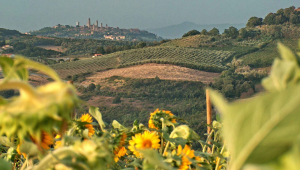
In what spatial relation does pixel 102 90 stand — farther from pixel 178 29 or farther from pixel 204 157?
pixel 178 29

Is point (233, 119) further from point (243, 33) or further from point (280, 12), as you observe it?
point (280, 12)

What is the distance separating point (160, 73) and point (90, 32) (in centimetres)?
2236

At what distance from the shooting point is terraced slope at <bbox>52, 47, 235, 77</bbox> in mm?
13461

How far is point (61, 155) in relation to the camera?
21 centimetres

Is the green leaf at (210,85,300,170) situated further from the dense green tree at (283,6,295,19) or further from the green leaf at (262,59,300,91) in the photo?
the dense green tree at (283,6,295,19)

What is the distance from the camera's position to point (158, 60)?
13.6 meters

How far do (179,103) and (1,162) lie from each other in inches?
358

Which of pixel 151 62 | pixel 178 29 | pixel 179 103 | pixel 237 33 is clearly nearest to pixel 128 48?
pixel 151 62

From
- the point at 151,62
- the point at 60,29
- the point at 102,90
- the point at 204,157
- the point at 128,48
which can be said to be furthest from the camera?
the point at 60,29

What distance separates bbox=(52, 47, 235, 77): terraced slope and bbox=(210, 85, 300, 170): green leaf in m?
12.9

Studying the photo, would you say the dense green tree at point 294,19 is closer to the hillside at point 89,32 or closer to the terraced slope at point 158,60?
the terraced slope at point 158,60

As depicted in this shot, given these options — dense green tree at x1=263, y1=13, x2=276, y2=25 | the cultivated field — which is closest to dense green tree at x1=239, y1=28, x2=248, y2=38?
dense green tree at x1=263, y1=13, x2=276, y2=25

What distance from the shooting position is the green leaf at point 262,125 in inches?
5.2

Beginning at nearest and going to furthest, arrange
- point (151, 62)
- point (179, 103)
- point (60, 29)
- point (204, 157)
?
point (204, 157)
point (179, 103)
point (151, 62)
point (60, 29)
